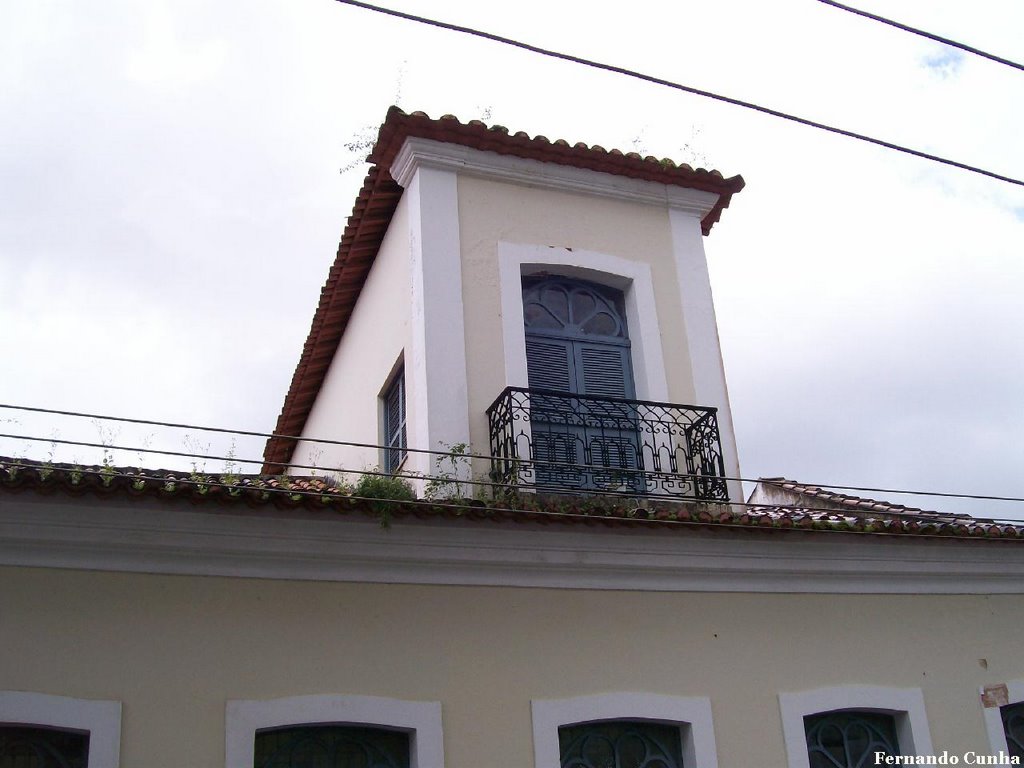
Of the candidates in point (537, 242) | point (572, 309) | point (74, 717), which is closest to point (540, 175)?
point (537, 242)

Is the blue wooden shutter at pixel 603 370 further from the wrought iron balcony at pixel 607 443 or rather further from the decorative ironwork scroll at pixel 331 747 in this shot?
the decorative ironwork scroll at pixel 331 747

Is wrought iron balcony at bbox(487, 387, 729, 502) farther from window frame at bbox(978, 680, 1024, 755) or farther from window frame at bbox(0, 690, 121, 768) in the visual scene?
window frame at bbox(0, 690, 121, 768)

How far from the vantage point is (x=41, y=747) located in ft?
17.8

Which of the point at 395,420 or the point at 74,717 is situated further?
the point at 395,420

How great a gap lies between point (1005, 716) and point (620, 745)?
328cm

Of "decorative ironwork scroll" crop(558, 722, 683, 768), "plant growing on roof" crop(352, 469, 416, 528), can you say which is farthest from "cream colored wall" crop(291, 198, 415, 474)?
"decorative ironwork scroll" crop(558, 722, 683, 768)

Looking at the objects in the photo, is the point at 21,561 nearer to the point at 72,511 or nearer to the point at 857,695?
the point at 72,511

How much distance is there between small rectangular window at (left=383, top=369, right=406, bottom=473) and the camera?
8680mm

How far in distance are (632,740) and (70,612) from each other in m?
3.56

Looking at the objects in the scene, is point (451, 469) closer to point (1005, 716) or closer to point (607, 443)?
point (607, 443)

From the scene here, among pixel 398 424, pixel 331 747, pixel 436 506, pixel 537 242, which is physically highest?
pixel 537 242

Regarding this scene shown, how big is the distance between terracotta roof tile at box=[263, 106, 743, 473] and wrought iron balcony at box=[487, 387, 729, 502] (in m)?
2.31

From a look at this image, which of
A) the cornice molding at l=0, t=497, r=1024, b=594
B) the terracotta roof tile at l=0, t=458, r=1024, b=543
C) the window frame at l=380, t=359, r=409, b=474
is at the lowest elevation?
the cornice molding at l=0, t=497, r=1024, b=594

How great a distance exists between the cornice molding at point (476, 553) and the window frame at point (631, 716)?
73 centimetres
